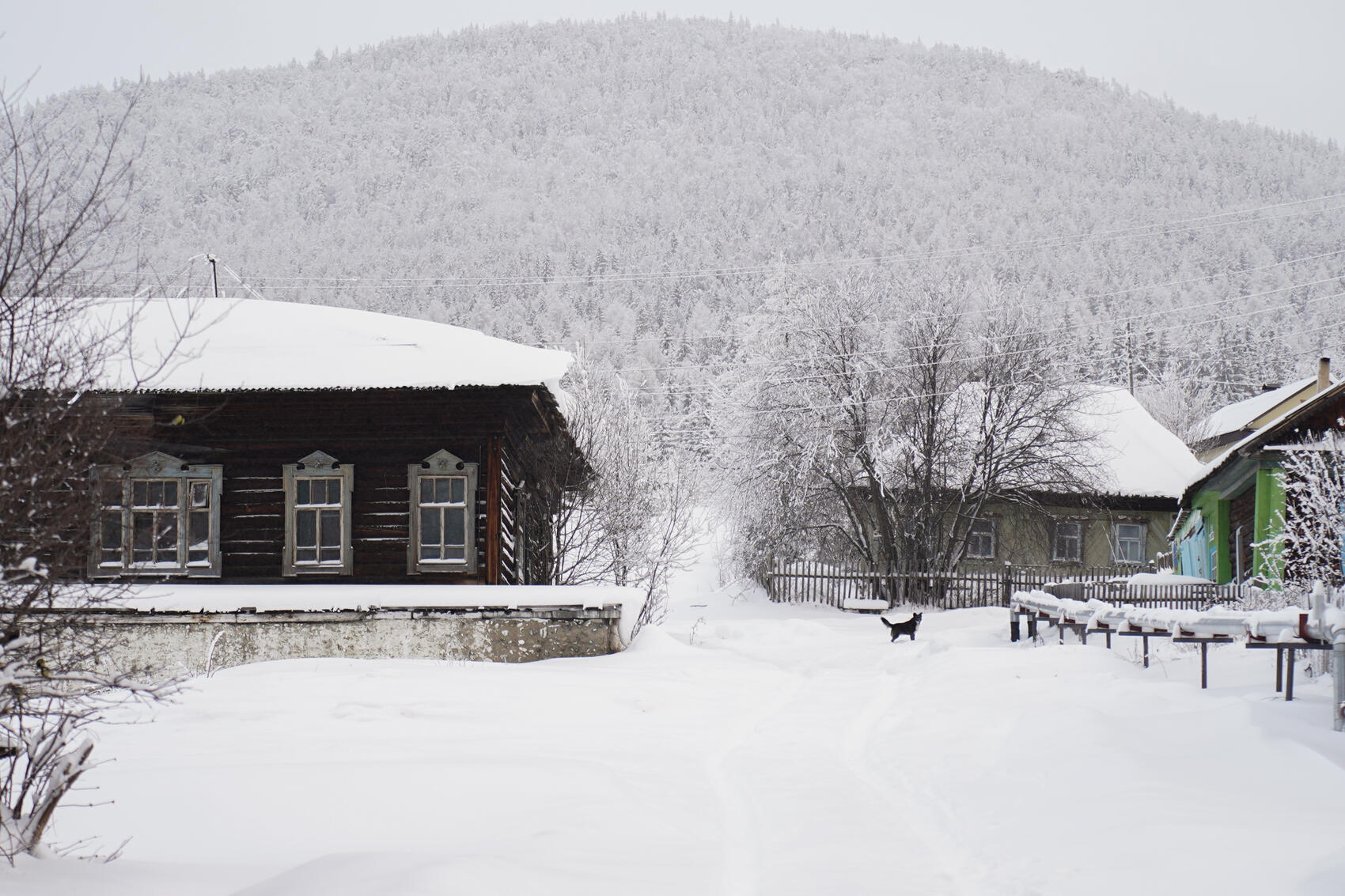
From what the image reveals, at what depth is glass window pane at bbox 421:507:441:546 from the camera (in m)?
20.2

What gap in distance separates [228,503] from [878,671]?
10.9 metres

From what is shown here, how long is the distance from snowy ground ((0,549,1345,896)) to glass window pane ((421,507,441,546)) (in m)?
4.41

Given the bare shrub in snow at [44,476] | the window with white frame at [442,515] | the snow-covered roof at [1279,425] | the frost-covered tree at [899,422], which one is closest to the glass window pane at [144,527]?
the window with white frame at [442,515]

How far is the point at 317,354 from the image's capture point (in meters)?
20.5

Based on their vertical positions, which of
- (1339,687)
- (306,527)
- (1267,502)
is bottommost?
(1339,687)

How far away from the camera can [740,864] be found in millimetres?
7562

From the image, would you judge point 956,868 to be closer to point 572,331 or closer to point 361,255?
point 572,331

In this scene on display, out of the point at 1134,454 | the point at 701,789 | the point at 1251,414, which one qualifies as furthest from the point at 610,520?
the point at 1251,414

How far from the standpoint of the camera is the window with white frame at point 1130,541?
41062 mm

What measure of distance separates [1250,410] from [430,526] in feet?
133

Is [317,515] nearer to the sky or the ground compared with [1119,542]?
nearer to the sky

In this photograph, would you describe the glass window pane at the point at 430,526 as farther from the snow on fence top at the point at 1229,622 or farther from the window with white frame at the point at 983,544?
the window with white frame at the point at 983,544

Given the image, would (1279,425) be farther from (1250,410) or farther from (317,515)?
(1250,410)

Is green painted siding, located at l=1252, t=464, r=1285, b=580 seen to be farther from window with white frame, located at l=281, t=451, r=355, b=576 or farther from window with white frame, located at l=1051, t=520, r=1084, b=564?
window with white frame, located at l=281, t=451, r=355, b=576
